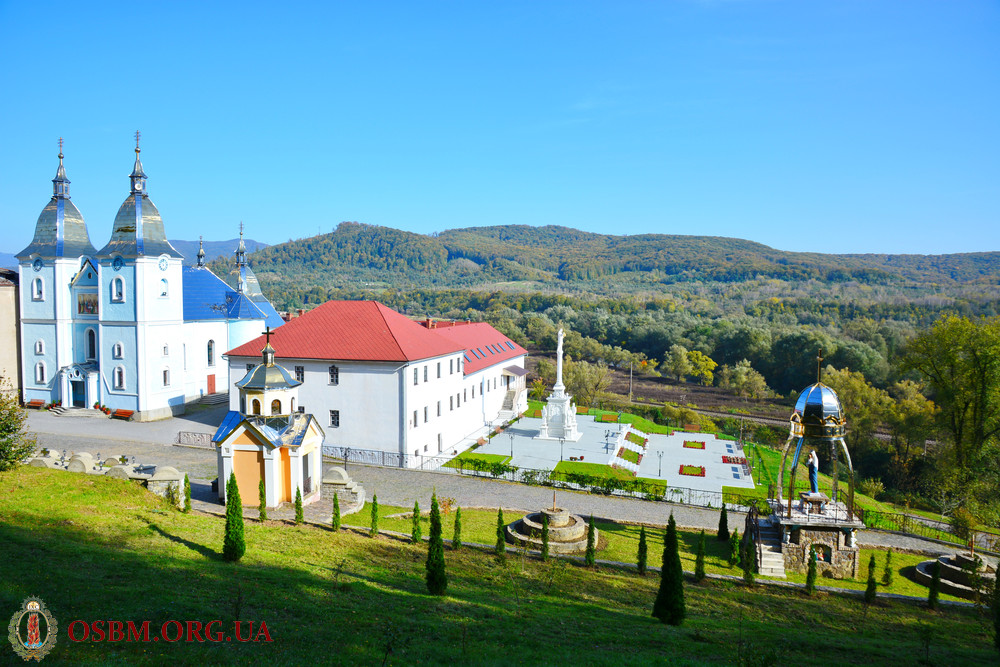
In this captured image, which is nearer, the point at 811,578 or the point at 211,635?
the point at 211,635

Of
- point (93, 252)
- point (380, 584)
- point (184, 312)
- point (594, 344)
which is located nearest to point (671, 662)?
point (380, 584)

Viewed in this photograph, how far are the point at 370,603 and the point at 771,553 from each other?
12.5 meters

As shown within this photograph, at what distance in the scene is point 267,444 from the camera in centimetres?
1975

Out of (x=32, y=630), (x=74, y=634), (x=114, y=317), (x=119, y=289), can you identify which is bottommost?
(x=74, y=634)

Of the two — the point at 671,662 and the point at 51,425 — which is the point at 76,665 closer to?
the point at 671,662

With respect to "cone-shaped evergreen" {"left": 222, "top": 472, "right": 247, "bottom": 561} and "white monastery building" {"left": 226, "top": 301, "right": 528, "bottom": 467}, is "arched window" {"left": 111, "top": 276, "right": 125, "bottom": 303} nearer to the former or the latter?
"white monastery building" {"left": 226, "top": 301, "right": 528, "bottom": 467}

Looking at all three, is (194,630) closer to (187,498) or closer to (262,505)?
(262,505)

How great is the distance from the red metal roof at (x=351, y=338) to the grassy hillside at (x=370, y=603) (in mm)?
13187

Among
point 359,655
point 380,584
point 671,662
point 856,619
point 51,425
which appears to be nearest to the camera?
point 359,655

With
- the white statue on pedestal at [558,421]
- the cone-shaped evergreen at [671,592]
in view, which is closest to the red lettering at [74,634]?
the cone-shaped evergreen at [671,592]

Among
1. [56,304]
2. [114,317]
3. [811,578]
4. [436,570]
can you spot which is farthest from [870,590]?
[56,304]

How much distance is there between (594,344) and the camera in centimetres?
Result: 8350

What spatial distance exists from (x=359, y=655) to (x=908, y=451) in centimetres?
4388

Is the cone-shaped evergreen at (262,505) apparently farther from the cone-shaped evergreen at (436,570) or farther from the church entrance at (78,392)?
the church entrance at (78,392)
